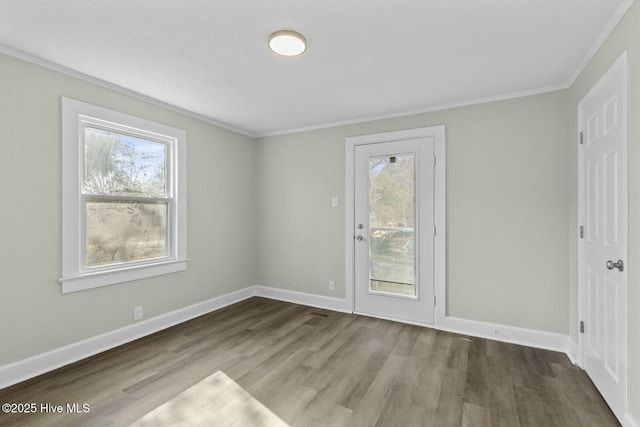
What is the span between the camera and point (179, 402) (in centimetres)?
203

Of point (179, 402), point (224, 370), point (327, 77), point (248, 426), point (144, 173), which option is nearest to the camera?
point (248, 426)

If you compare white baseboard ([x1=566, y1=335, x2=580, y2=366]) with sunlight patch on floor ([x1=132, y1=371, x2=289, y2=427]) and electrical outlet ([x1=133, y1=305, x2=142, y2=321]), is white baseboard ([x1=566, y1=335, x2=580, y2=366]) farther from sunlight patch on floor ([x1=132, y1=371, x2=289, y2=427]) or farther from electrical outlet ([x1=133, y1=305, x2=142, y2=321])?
electrical outlet ([x1=133, y1=305, x2=142, y2=321])

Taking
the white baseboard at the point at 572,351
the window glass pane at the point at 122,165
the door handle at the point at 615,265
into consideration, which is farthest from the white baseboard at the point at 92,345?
the door handle at the point at 615,265

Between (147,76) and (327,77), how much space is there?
1.51 m

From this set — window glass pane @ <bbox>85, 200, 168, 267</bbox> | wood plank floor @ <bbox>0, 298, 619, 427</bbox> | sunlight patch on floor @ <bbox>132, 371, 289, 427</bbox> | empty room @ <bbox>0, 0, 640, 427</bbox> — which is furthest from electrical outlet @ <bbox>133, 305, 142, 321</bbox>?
sunlight patch on floor @ <bbox>132, 371, 289, 427</bbox>

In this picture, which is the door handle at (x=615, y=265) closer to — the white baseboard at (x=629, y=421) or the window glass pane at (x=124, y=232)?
the white baseboard at (x=629, y=421)

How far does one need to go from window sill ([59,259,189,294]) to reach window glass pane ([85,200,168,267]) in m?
0.12

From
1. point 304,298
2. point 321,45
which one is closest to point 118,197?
point 321,45

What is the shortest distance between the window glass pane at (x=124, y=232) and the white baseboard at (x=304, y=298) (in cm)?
158

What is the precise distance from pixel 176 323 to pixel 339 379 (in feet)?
6.72

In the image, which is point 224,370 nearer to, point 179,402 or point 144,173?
point 179,402

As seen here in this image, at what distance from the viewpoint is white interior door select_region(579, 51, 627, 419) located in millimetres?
1798

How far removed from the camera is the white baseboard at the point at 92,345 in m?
2.22

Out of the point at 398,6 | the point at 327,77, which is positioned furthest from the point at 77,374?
the point at 398,6
